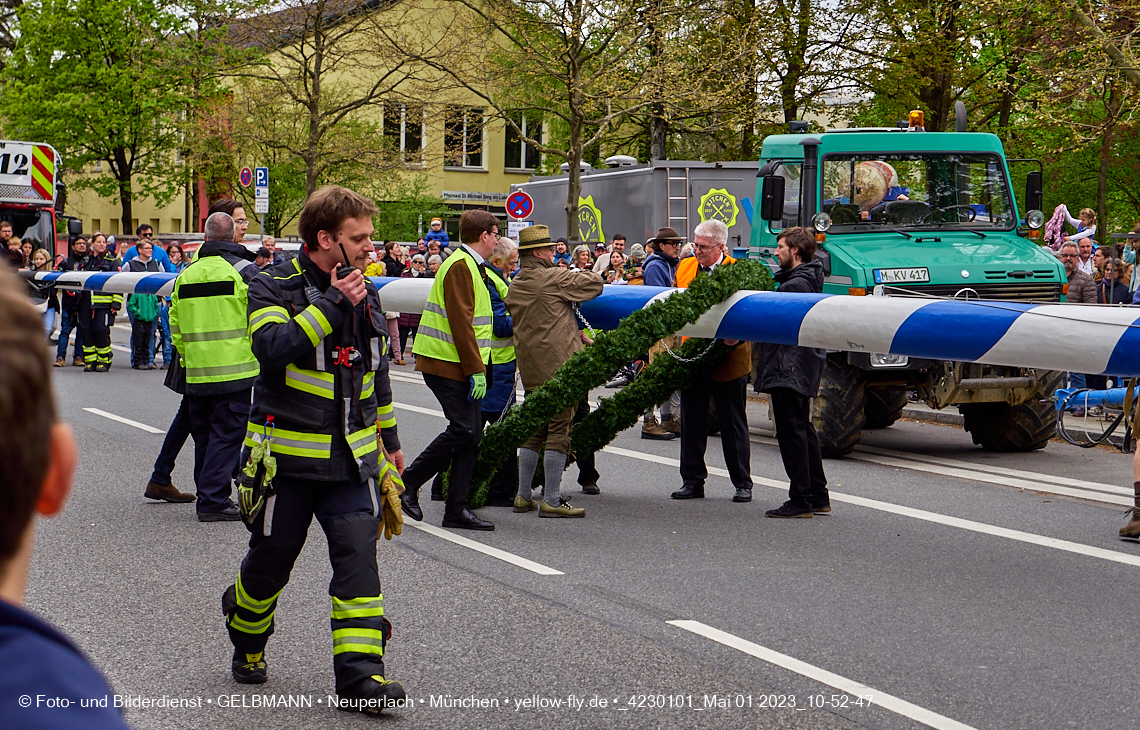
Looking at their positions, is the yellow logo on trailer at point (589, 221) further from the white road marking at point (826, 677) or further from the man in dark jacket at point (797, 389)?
the white road marking at point (826, 677)

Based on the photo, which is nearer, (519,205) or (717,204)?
(519,205)

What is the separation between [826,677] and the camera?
16.6 feet

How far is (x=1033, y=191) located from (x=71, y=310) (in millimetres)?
14227

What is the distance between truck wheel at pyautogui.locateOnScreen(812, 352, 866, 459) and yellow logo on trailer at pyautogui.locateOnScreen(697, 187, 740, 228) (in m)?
13.5

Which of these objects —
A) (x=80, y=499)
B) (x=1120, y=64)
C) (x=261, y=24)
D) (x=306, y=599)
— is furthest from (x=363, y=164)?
(x=306, y=599)

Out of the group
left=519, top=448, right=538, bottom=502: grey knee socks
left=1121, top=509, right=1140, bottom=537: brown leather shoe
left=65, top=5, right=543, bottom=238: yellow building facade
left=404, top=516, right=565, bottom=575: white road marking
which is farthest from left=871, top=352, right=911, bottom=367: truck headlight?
left=65, top=5, right=543, bottom=238: yellow building facade

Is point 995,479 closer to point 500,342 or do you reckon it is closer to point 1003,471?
point 1003,471

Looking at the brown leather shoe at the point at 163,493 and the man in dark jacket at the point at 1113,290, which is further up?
the man in dark jacket at the point at 1113,290

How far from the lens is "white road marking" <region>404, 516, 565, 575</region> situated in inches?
272

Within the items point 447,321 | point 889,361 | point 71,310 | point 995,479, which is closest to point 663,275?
point 889,361

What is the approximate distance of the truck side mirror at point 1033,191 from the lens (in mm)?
12312

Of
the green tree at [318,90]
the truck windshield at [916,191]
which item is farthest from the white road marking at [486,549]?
the green tree at [318,90]

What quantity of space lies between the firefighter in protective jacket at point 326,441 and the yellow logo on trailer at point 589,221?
2172 centimetres

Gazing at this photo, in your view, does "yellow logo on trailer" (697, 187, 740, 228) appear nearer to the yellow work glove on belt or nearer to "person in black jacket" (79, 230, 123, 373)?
"person in black jacket" (79, 230, 123, 373)
